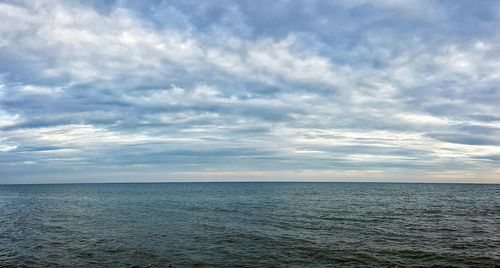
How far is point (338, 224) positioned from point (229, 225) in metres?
11.9

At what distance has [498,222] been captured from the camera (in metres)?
43.3

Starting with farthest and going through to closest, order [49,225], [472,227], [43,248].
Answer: [49,225], [472,227], [43,248]

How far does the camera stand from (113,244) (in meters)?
28.9

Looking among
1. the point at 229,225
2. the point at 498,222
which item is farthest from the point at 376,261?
the point at 498,222

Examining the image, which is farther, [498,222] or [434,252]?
[498,222]

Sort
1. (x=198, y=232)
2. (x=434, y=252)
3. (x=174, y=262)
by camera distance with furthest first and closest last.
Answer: (x=198, y=232), (x=434, y=252), (x=174, y=262)

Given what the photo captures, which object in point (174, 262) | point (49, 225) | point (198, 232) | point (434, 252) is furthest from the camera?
point (49, 225)

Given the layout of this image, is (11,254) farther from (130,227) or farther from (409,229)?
(409,229)

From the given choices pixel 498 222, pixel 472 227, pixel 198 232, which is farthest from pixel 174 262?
pixel 498 222

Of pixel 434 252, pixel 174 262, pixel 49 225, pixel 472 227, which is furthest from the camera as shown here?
pixel 49 225

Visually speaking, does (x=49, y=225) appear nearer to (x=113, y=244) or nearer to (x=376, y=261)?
(x=113, y=244)

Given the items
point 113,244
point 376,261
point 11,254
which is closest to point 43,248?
point 11,254

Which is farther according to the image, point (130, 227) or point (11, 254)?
point (130, 227)

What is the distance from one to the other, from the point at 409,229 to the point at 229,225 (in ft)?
61.4
